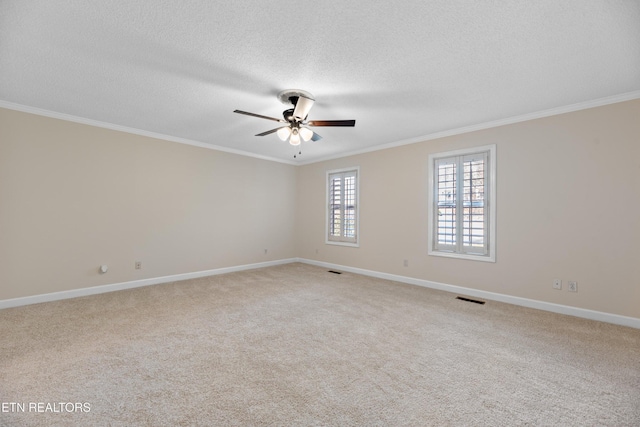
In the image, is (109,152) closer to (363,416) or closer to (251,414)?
(251,414)

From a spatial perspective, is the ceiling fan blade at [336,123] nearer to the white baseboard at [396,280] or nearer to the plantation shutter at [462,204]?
the plantation shutter at [462,204]

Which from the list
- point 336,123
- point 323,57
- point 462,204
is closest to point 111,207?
point 336,123

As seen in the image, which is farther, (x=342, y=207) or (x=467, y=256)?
(x=342, y=207)

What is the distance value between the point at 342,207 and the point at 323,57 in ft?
12.9

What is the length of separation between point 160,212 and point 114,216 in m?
0.66

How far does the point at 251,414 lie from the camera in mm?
1607

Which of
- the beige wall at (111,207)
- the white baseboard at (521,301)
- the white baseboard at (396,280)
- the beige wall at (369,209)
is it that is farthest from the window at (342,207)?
the beige wall at (111,207)

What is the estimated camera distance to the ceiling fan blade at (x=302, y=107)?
2772 millimetres

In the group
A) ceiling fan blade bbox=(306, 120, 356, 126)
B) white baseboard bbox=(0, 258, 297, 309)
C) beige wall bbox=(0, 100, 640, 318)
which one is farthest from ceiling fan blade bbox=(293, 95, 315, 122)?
white baseboard bbox=(0, 258, 297, 309)

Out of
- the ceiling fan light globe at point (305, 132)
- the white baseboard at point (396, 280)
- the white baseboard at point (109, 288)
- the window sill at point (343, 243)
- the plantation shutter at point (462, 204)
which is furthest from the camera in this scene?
the window sill at point (343, 243)

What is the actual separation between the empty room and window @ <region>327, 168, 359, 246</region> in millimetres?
110

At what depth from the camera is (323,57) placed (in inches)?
91.2

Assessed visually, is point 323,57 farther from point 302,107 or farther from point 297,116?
point 297,116

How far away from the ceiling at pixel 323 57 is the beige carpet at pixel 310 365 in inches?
103
